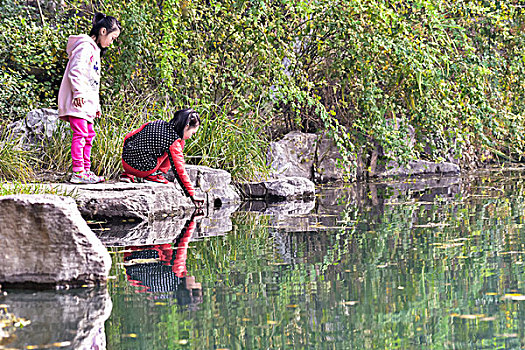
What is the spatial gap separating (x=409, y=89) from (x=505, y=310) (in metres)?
7.75

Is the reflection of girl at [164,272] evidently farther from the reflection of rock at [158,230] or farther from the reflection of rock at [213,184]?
the reflection of rock at [213,184]

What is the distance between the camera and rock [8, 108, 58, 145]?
7.80 m

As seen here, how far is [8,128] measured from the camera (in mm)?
7914

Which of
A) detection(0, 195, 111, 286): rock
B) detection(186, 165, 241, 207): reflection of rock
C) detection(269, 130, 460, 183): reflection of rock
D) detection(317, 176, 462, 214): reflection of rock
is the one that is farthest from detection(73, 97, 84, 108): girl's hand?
detection(269, 130, 460, 183): reflection of rock

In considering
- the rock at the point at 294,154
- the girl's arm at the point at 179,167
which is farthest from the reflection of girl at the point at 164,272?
the rock at the point at 294,154

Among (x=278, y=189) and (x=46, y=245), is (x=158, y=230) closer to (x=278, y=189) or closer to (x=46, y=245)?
(x=46, y=245)

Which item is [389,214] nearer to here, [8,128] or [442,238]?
[442,238]

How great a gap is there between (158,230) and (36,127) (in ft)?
11.0

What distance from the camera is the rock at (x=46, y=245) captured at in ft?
10.6

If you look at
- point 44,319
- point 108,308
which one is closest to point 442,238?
point 108,308

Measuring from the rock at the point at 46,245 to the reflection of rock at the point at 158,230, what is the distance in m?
1.28

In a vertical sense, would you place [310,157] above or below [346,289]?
above

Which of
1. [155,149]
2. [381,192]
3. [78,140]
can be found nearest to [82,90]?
[78,140]

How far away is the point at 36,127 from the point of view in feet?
25.9
